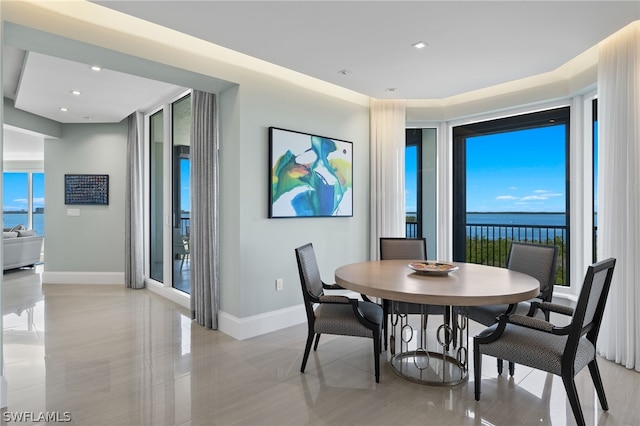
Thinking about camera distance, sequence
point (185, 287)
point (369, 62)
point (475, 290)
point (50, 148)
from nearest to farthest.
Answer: point (475, 290)
point (369, 62)
point (185, 287)
point (50, 148)

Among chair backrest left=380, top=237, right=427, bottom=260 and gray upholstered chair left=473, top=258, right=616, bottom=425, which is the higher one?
chair backrest left=380, top=237, right=427, bottom=260

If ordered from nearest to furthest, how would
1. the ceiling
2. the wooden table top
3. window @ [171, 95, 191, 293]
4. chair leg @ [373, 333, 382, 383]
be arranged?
1. the wooden table top
2. the ceiling
3. chair leg @ [373, 333, 382, 383]
4. window @ [171, 95, 191, 293]

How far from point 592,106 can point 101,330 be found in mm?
5541

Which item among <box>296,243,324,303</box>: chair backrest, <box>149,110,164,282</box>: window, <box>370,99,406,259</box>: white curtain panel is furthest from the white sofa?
<box>370,99,406,259</box>: white curtain panel

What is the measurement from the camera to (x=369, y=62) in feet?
10.7

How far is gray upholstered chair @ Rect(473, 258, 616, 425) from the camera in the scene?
75.2 inches

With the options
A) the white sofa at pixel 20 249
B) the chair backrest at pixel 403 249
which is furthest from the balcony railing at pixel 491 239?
the white sofa at pixel 20 249

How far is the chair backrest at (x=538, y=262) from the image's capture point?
9.52ft

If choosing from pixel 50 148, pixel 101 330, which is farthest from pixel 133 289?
pixel 50 148

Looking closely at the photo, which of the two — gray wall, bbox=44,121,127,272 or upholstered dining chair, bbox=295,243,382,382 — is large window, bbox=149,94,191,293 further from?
upholstered dining chair, bbox=295,243,382,382

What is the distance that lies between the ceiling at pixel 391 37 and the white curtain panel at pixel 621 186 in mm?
306

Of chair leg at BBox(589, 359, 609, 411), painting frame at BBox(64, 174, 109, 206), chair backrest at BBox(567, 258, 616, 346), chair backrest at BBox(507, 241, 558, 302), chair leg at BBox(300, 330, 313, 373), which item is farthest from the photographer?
painting frame at BBox(64, 174, 109, 206)

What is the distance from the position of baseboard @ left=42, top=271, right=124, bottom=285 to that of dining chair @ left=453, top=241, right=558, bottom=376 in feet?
17.9

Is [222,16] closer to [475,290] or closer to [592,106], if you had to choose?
[475,290]
